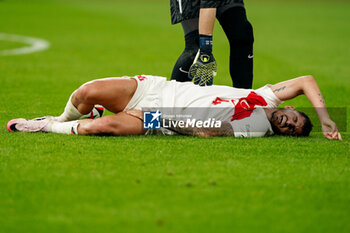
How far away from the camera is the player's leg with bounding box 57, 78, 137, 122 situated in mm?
6227

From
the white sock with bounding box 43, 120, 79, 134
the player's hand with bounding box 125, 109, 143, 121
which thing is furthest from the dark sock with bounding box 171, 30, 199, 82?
the white sock with bounding box 43, 120, 79, 134

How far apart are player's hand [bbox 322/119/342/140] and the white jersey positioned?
54cm

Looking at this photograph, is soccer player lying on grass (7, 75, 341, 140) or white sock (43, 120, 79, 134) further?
white sock (43, 120, 79, 134)

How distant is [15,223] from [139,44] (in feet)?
46.3

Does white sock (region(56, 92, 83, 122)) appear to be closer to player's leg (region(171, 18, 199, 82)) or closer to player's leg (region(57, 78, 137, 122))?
player's leg (region(57, 78, 137, 122))

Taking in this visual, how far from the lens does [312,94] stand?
6363 millimetres

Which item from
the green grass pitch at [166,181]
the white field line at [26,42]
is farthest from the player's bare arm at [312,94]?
the white field line at [26,42]

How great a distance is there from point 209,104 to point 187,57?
114 centimetres

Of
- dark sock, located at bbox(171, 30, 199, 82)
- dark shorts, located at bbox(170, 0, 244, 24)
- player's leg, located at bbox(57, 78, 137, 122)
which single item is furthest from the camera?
dark sock, located at bbox(171, 30, 199, 82)

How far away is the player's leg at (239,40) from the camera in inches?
283

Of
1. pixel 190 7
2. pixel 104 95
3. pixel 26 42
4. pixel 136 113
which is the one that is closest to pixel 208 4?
pixel 190 7

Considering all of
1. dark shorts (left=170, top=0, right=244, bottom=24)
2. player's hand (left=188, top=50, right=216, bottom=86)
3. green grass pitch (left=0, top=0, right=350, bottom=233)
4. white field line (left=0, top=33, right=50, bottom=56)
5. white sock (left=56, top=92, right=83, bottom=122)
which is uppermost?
dark shorts (left=170, top=0, right=244, bottom=24)

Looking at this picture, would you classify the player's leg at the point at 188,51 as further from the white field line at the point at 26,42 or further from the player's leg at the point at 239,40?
the white field line at the point at 26,42

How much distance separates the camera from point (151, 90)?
6453 mm
